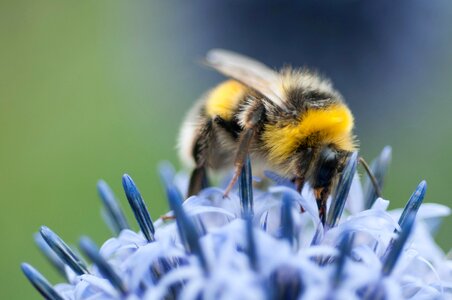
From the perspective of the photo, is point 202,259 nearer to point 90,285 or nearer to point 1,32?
point 90,285

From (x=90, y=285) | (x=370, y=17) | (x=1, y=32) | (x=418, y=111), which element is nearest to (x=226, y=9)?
(x=370, y=17)

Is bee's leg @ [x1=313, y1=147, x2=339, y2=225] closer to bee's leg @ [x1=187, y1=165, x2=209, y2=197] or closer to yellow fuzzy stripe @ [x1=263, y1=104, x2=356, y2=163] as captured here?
yellow fuzzy stripe @ [x1=263, y1=104, x2=356, y2=163]

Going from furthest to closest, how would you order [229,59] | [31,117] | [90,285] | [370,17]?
1. [31,117]
2. [370,17]
3. [229,59]
4. [90,285]

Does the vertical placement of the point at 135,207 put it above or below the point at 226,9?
below

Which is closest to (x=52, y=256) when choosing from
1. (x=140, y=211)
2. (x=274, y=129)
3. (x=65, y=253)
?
(x=65, y=253)

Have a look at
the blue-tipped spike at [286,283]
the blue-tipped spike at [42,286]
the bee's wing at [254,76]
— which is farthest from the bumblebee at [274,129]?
the blue-tipped spike at [42,286]

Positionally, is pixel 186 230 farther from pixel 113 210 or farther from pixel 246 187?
pixel 113 210
